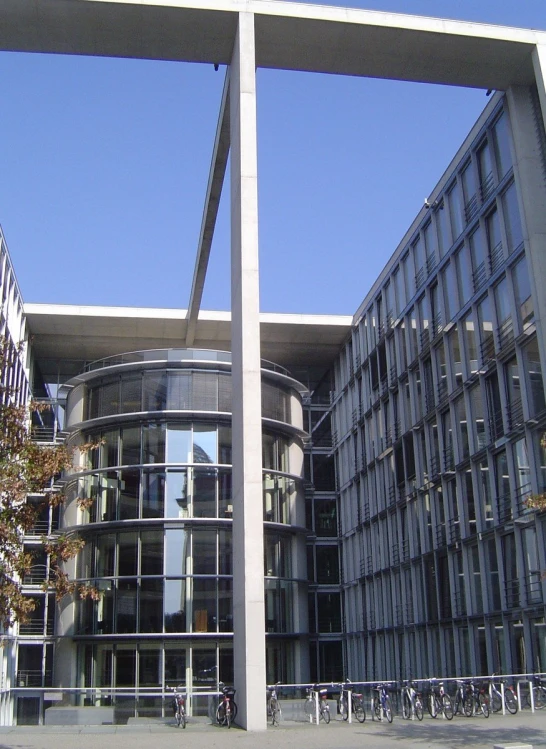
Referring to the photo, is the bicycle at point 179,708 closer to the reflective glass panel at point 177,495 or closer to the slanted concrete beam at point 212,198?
the reflective glass panel at point 177,495

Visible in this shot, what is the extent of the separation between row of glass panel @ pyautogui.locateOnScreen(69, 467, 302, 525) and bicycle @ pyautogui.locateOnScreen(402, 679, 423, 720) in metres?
13.6

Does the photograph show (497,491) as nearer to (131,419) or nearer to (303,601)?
(303,601)

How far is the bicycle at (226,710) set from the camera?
18922 millimetres

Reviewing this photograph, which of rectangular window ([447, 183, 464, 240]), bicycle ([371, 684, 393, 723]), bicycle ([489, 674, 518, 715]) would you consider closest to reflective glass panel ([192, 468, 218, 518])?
rectangular window ([447, 183, 464, 240])

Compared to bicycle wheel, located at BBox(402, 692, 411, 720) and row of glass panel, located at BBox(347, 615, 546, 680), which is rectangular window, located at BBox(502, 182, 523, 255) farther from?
bicycle wheel, located at BBox(402, 692, 411, 720)

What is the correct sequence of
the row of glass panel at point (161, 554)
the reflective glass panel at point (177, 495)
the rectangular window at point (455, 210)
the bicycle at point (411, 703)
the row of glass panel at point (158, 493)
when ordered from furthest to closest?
the row of glass panel at point (158, 493), the reflective glass panel at point (177, 495), the row of glass panel at point (161, 554), the rectangular window at point (455, 210), the bicycle at point (411, 703)

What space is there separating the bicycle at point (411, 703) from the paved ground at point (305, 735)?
1.69 feet

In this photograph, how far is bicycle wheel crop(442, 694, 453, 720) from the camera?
20859 millimetres

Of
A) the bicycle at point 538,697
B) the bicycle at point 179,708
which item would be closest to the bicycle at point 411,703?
the bicycle at point 538,697

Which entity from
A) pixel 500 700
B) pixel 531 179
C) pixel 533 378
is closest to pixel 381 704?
pixel 500 700

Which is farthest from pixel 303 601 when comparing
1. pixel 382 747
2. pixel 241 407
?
pixel 382 747

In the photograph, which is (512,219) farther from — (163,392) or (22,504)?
(22,504)

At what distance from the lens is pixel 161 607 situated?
32750 millimetres

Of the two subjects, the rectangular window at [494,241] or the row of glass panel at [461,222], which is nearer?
the row of glass panel at [461,222]
